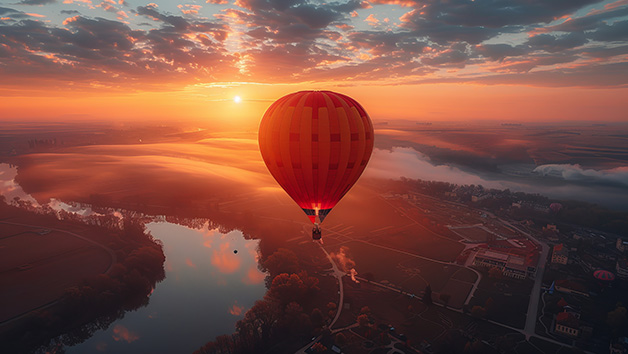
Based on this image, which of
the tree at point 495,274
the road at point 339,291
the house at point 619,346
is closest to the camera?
the house at point 619,346

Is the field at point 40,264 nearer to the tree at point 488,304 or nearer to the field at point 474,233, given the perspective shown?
the tree at point 488,304

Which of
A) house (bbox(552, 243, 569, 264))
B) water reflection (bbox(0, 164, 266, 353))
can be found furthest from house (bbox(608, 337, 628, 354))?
water reflection (bbox(0, 164, 266, 353))

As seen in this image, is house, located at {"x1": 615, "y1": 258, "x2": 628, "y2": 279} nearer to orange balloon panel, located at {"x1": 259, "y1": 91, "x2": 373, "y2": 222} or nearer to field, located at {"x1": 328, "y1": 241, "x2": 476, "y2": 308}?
field, located at {"x1": 328, "y1": 241, "x2": 476, "y2": 308}

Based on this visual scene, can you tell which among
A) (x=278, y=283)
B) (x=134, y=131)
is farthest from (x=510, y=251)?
(x=134, y=131)

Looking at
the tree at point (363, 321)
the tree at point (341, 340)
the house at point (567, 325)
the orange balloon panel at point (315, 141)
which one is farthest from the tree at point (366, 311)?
the house at point (567, 325)

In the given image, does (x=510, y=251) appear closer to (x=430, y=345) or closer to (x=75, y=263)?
(x=430, y=345)
